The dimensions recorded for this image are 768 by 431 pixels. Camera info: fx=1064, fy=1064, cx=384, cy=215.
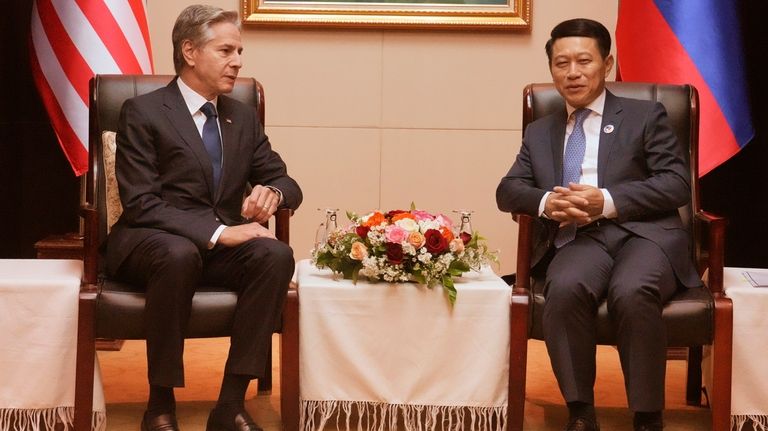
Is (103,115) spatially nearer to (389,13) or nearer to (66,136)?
(66,136)

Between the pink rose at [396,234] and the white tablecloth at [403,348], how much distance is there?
0.49 ft

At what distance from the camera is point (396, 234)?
11.4 ft

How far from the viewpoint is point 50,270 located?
3668 mm

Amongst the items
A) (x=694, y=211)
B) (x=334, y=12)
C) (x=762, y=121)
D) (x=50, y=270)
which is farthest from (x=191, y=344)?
(x=762, y=121)

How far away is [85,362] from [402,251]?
42.6 inches

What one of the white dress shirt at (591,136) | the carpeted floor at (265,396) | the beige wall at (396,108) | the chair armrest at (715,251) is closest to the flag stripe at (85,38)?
the beige wall at (396,108)

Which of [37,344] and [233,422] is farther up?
[37,344]

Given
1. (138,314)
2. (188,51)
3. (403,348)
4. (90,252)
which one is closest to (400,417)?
(403,348)

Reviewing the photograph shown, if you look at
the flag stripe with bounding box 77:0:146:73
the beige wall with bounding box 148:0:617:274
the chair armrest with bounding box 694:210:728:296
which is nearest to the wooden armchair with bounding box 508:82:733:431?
the chair armrest with bounding box 694:210:728:296

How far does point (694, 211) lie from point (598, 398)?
0.81 m

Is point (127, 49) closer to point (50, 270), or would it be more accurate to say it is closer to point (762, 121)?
Result: point (50, 270)

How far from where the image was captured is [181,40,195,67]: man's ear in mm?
3834

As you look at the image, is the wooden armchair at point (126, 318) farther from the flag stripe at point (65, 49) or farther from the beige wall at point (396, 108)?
the beige wall at point (396, 108)

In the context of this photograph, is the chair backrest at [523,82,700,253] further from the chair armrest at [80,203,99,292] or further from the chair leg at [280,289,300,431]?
the chair armrest at [80,203,99,292]
